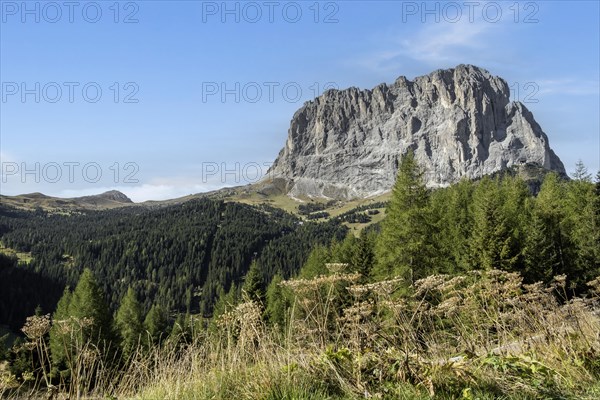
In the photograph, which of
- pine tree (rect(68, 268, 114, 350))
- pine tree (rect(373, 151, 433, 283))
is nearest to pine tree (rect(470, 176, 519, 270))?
pine tree (rect(373, 151, 433, 283))

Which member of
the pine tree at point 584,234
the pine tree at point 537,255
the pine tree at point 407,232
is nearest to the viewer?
the pine tree at point 407,232

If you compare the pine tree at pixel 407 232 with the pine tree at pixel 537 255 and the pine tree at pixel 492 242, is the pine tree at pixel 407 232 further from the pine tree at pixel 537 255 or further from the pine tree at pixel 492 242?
the pine tree at pixel 537 255

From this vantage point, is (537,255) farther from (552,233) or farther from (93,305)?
(93,305)

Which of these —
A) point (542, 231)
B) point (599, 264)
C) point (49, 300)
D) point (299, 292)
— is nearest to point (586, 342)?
point (299, 292)

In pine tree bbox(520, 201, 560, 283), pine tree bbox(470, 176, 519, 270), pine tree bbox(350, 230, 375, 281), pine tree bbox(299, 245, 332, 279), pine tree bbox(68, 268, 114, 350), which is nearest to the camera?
pine tree bbox(470, 176, 519, 270)

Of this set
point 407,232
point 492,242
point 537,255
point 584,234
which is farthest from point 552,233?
point 407,232

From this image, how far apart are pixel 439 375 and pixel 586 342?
260cm

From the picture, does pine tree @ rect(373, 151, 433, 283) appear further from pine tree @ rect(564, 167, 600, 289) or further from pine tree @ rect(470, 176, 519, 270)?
pine tree @ rect(564, 167, 600, 289)

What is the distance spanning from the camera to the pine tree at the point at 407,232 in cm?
2752

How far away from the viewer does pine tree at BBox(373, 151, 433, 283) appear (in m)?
27.5

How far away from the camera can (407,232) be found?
27531mm

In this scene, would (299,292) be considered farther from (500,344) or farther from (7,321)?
(7,321)

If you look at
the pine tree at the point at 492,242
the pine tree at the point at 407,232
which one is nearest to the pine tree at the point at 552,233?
the pine tree at the point at 492,242

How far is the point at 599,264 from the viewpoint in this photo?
110ft
